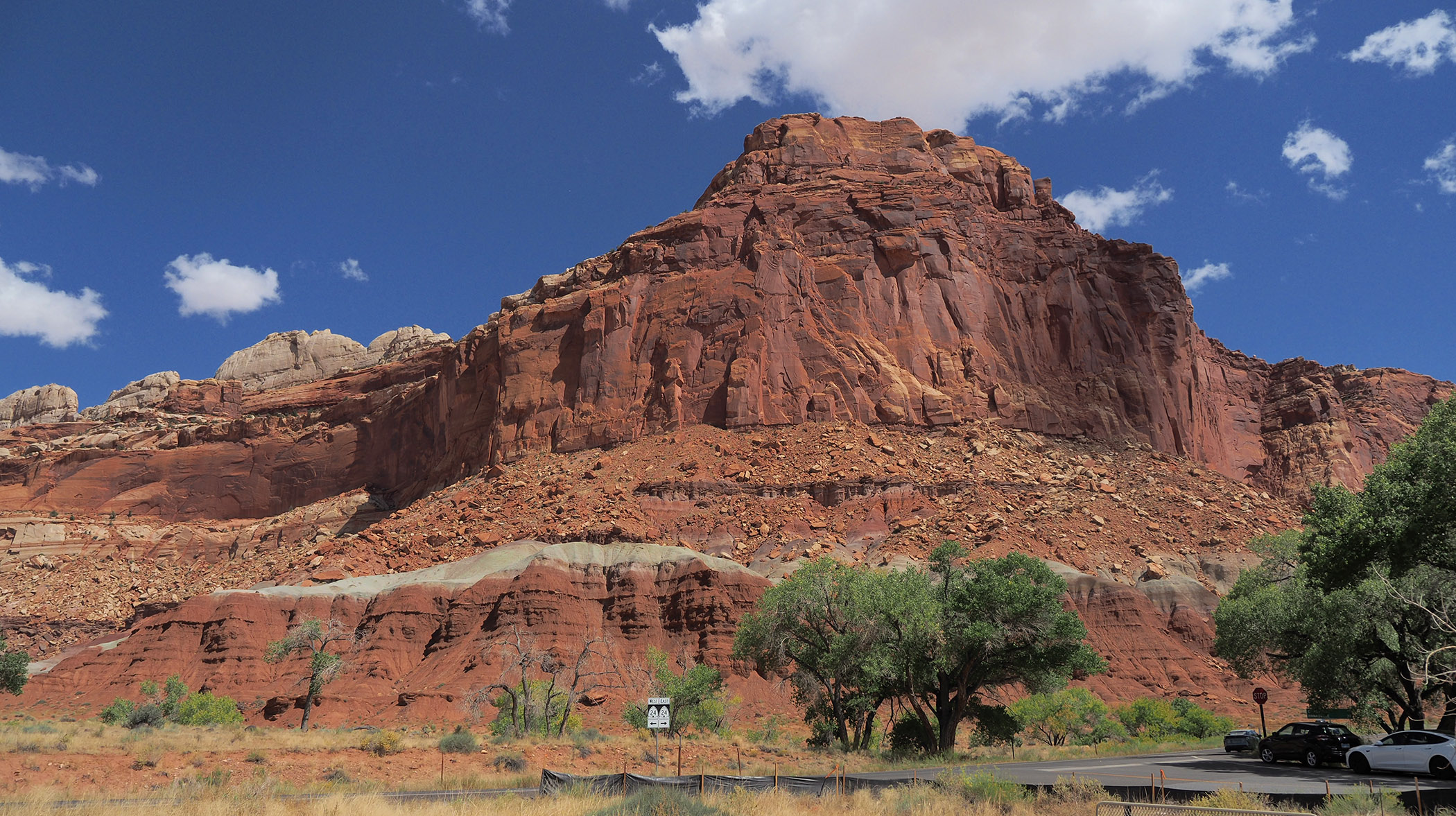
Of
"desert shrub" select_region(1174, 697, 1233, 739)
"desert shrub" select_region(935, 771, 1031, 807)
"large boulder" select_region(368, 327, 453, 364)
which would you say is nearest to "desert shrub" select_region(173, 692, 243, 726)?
"desert shrub" select_region(935, 771, 1031, 807)

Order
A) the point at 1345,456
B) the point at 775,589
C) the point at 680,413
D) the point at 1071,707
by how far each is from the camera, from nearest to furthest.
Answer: the point at 775,589 < the point at 1071,707 < the point at 680,413 < the point at 1345,456

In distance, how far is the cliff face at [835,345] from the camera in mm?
80188

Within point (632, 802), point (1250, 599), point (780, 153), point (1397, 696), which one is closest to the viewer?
point (632, 802)

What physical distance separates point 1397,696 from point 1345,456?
296ft

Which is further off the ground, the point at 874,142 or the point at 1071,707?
the point at 874,142

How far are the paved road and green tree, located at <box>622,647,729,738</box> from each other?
1547cm

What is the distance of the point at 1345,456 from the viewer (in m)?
104

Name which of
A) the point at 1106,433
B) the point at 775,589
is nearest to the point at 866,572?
the point at 775,589

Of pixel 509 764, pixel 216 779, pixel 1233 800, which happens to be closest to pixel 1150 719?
pixel 1233 800

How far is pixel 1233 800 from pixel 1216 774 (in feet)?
25.3

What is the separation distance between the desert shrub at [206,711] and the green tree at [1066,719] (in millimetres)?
38935

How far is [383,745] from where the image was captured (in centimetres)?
2506

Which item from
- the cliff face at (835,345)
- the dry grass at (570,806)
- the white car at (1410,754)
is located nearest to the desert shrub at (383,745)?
the dry grass at (570,806)

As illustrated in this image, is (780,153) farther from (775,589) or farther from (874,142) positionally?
(775,589)
